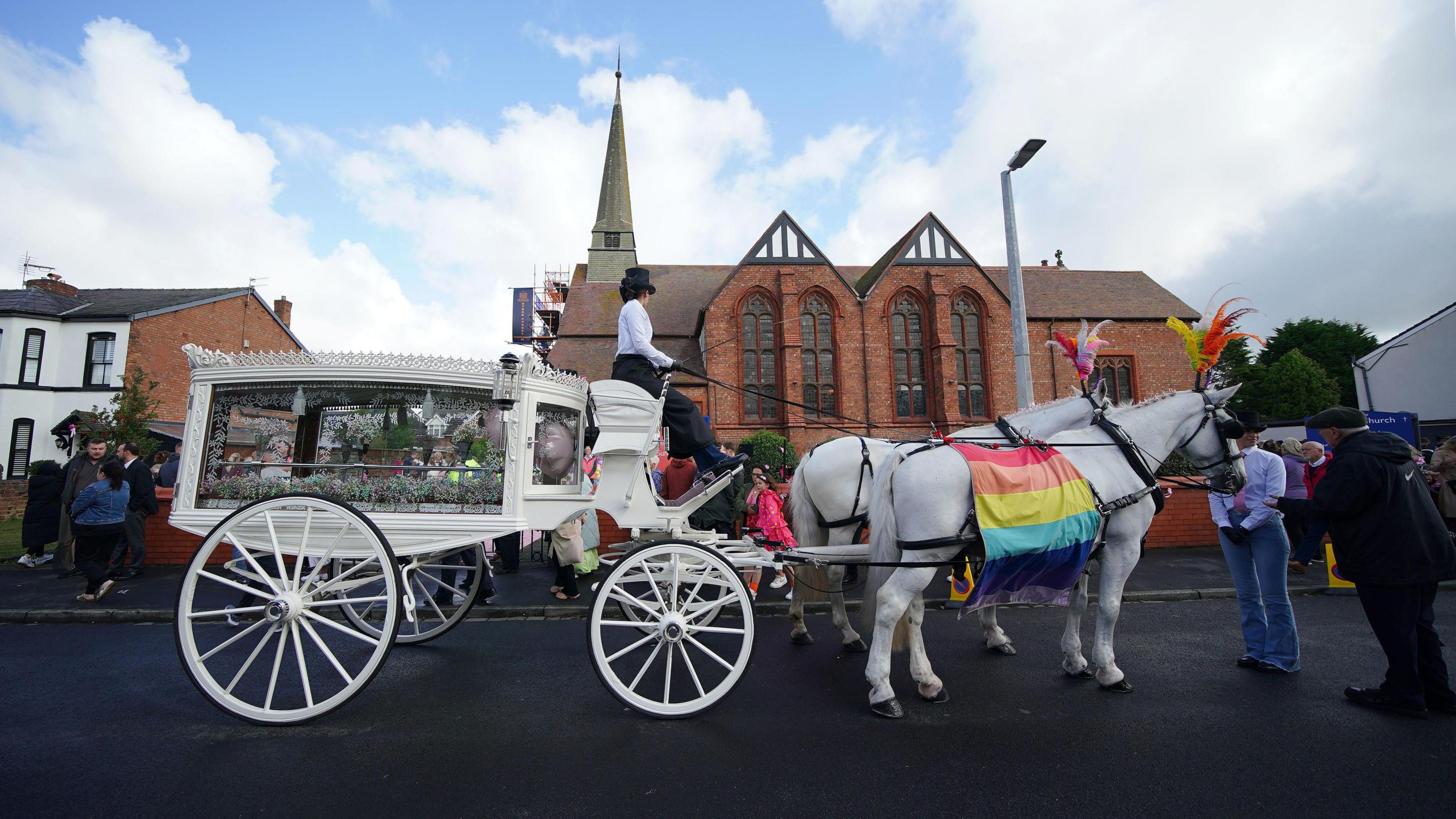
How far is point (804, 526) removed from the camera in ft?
16.7

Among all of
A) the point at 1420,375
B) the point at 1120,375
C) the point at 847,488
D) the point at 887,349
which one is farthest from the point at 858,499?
the point at 1420,375

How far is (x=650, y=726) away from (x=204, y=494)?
3225 millimetres

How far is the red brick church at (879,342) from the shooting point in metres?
27.2

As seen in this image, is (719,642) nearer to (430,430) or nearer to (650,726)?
(650,726)

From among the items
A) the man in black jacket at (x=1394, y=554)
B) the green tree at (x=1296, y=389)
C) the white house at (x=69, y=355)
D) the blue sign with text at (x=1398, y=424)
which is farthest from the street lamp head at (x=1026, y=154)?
the green tree at (x=1296, y=389)

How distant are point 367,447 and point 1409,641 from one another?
6.57 metres

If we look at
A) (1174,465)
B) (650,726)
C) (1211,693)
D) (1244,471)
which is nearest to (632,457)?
(650,726)

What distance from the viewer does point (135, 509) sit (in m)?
8.26

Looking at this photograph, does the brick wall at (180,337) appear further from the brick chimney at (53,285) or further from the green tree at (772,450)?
the green tree at (772,450)

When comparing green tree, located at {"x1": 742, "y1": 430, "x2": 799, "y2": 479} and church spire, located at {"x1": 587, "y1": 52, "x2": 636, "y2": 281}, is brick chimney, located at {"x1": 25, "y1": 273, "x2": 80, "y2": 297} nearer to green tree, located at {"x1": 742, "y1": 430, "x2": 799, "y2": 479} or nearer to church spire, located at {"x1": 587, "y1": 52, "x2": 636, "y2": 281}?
church spire, located at {"x1": 587, "y1": 52, "x2": 636, "y2": 281}

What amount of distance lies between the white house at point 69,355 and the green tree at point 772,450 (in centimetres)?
1868

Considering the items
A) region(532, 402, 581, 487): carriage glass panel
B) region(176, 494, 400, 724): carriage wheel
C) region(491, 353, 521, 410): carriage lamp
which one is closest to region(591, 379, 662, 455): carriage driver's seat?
region(532, 402, 581, 487): carriage glass panel

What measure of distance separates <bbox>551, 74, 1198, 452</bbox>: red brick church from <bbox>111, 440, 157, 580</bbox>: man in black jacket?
18812 mm

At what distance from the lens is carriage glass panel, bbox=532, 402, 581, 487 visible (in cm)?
441
